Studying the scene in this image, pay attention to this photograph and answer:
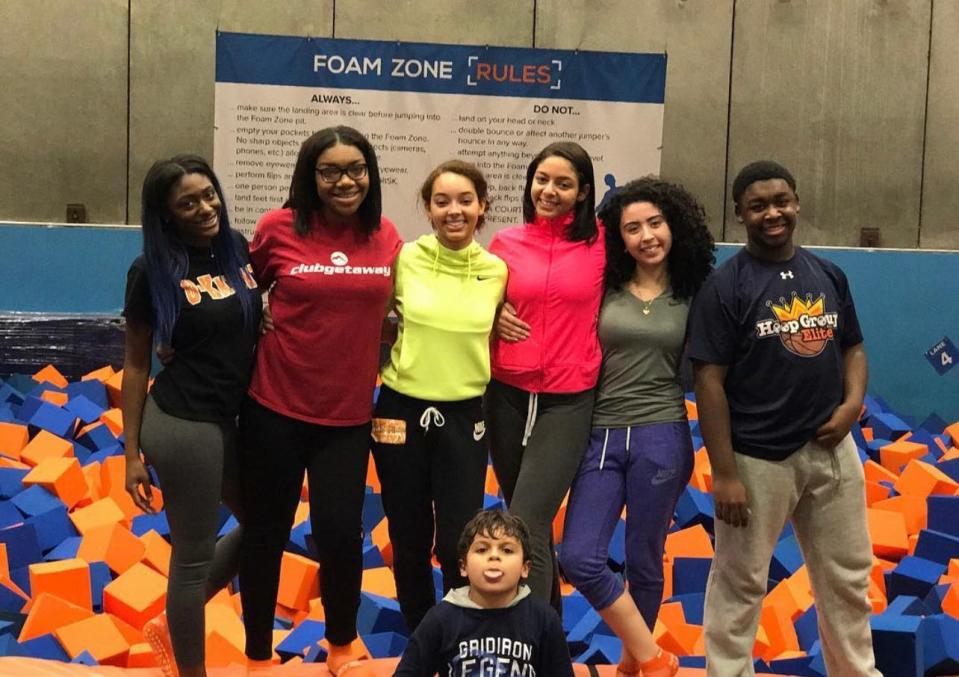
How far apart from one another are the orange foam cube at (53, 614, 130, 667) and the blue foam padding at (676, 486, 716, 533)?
90.9 inches

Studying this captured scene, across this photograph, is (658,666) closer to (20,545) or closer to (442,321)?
(442,321)

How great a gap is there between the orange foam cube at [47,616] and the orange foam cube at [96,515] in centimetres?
84

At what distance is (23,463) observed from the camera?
18.4ft

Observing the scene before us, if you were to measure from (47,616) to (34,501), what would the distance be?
122 centimetres

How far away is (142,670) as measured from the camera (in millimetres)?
3291

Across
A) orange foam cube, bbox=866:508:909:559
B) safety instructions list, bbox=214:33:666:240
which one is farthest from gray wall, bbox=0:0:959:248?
orange foam cube, bbox=866:508:909:559

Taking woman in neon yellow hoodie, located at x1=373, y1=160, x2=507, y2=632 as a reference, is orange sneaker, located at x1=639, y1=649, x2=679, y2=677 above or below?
below

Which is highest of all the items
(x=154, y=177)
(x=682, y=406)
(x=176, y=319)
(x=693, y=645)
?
(x=154, y=177)

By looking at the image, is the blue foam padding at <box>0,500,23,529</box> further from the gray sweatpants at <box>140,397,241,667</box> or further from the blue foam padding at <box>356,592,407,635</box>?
the gray sweatpants at <box>140,397,241,667</box>

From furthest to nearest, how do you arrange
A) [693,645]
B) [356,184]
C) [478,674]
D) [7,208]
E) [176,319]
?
[7,208] → [693,645] → [356,184] → [176,319] → [478,674]

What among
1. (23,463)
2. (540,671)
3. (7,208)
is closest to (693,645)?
(540,671)

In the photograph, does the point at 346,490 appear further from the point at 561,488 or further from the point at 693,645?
the point at 693,645

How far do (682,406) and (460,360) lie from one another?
58 cm

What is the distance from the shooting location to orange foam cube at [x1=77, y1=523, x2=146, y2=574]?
4465 millimetres
